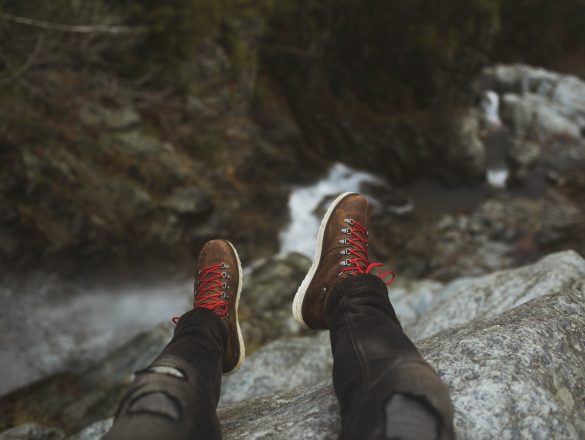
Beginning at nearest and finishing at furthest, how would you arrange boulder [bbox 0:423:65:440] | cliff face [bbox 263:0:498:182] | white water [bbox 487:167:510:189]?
1. boulder [bbox 0:423:65:440]
2. cliff face [bbox 263:0:498:182]
3. white water [bbox 487:167:510:189]

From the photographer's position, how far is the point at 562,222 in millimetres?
9664

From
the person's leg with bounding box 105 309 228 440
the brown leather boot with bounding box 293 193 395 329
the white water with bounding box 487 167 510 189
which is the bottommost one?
the white water with bounding box 487 167 510 189

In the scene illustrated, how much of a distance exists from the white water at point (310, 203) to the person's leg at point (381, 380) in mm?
5612

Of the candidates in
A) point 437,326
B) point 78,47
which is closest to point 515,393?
point 437,326

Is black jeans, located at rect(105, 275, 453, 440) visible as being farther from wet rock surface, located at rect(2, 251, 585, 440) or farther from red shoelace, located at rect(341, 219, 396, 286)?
red shoelace, located at rect(341, 219, 396, 286)

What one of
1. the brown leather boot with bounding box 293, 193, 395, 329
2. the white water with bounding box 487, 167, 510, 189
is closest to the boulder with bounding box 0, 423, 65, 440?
the brown leather boot with bounding box 293, 193, 395, 329

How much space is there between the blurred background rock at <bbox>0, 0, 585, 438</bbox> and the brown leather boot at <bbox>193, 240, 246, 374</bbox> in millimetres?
2033

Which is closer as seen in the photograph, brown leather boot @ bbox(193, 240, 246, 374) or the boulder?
brown leather boot @ bbox(193, 240, 246, 374)

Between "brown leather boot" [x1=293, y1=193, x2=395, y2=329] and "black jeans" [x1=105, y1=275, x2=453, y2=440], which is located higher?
"black jeans" [x1=105, y1=275, x2=453, y2=440]

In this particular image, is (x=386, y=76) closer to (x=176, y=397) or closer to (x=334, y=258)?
(x=334, y=258)

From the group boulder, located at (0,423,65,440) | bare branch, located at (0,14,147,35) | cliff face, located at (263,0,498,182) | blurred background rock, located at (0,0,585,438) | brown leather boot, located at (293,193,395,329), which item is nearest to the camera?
brown leather boot, located at (293,193,395,329)

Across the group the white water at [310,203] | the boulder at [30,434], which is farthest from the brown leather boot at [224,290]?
the white water at [310,203]

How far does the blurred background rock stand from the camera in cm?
493

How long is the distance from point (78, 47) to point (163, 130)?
1668mm
